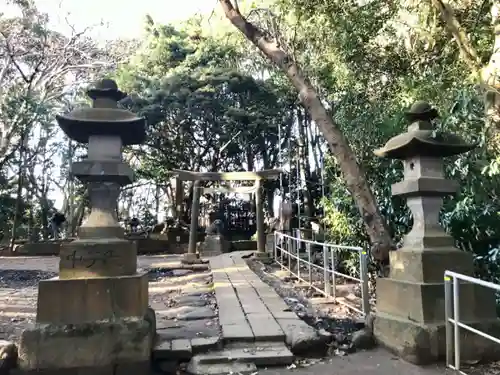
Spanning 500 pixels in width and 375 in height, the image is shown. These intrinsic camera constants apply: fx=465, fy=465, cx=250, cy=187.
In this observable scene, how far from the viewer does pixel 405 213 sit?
290 inches

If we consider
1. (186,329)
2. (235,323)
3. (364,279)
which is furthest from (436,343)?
(186,329)

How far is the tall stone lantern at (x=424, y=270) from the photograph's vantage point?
12.6 feet

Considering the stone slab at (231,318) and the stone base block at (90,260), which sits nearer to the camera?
the stone base block at (90,260)

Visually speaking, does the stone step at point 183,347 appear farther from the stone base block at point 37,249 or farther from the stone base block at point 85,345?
the stone base block at point 37,249

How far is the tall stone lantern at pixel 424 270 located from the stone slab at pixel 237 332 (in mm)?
1197

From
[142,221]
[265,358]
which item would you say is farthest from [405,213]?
[142,221]

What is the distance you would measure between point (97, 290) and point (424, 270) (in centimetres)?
278

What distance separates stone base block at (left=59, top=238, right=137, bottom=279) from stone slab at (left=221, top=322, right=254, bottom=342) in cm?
107

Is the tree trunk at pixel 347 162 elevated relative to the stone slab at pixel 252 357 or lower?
elevated

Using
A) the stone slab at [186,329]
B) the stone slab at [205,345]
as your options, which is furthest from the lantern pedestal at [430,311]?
the stone slab at [186,329]

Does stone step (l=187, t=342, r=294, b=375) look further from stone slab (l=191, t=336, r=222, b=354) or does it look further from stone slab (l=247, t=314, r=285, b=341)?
stone slab (l=247, t=314, r=285, b=341)

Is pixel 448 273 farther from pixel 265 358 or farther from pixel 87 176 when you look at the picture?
pixel 87 176

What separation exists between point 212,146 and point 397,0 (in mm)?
12414

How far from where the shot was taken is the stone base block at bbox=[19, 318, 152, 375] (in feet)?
12.2
